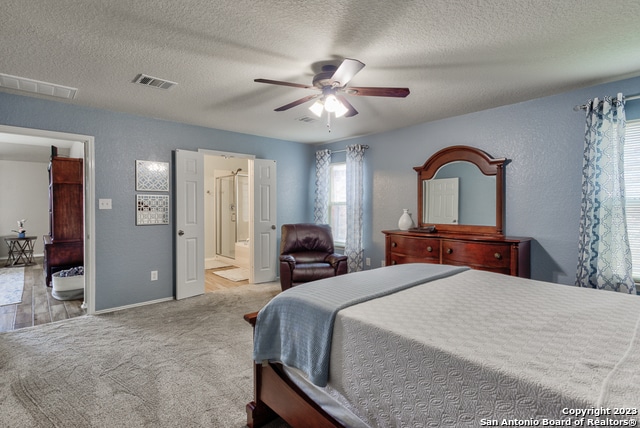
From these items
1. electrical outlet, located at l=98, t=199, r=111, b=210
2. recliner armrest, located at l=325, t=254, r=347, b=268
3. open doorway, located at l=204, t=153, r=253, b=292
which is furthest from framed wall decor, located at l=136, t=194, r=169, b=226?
open doorway, located at l=204, t=153, r=253, b=292

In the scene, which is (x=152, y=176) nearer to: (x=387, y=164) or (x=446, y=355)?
(x=387, y=164)

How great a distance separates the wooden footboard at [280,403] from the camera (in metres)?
1.47

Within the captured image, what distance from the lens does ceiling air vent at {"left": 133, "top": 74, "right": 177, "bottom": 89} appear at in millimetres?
2798

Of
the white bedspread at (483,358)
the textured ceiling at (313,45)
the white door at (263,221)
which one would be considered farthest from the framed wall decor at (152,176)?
the white bedspread at (483,358)

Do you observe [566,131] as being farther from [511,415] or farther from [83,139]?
[83,139]

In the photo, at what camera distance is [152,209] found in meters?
4.14

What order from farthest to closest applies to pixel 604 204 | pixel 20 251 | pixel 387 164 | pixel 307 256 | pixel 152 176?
1. pixel 20 251
2. pixel 387 164
3. pixel 307 256
4. pixel 152 176
5. pixel 604 204

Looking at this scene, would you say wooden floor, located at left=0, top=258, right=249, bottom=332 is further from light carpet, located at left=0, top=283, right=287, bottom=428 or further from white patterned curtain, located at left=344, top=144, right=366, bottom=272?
white patterned curtain, located at left=344, top=144, right=366, bottom=272

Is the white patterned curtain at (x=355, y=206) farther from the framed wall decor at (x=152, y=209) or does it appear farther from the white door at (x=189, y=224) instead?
the framed wall decor at (x=152, y=209)

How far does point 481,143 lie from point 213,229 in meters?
5.80

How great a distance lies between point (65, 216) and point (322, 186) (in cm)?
386

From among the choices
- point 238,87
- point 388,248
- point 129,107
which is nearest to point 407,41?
point 238,87

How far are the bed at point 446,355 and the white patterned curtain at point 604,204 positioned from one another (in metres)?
1.32

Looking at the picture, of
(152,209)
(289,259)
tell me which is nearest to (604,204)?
(289,259)
